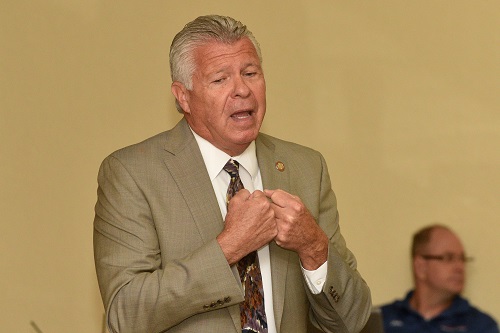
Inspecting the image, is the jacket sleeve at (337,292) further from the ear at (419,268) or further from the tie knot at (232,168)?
the ear at (419,268)

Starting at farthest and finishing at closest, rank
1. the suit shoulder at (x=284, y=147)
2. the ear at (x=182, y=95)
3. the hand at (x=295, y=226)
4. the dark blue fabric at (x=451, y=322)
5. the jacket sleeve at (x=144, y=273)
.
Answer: the dark blue fabric at (x=451, y=322) < the suit shoulder at (x=284, y=147) < the ear at (x=182, y=95) < the hand at (x=295, y=226) < the jacket sleeve at (x=144, y=273)

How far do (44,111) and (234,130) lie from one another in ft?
6.59

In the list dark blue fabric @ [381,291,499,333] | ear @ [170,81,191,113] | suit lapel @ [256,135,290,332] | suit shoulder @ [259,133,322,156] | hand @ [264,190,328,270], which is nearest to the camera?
hand @ [264,190,328,270]

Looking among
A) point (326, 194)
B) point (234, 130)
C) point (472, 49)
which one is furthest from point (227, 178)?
point (472, 49)

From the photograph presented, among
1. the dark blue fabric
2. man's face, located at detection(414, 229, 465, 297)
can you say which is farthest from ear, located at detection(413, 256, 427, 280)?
the dark blue fabric

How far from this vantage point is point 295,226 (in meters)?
2.83

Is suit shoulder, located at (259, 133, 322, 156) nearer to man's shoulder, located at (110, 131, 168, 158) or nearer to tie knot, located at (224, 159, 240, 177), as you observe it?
tie knot, located at (224, 159, 240, 177)

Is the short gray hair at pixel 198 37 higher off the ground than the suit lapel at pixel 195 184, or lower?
higher

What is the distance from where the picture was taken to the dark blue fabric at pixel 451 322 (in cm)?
470

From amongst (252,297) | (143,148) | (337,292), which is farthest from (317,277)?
(143,148)

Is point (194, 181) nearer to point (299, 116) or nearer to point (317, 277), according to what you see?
point (317, 277)

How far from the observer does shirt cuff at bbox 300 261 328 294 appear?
2.94 metres

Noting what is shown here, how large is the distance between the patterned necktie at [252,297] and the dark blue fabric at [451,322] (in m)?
1.94

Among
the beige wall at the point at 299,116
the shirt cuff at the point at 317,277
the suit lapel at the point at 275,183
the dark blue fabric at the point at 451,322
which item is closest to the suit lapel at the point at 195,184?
the suit lapel at the point at 275,183
